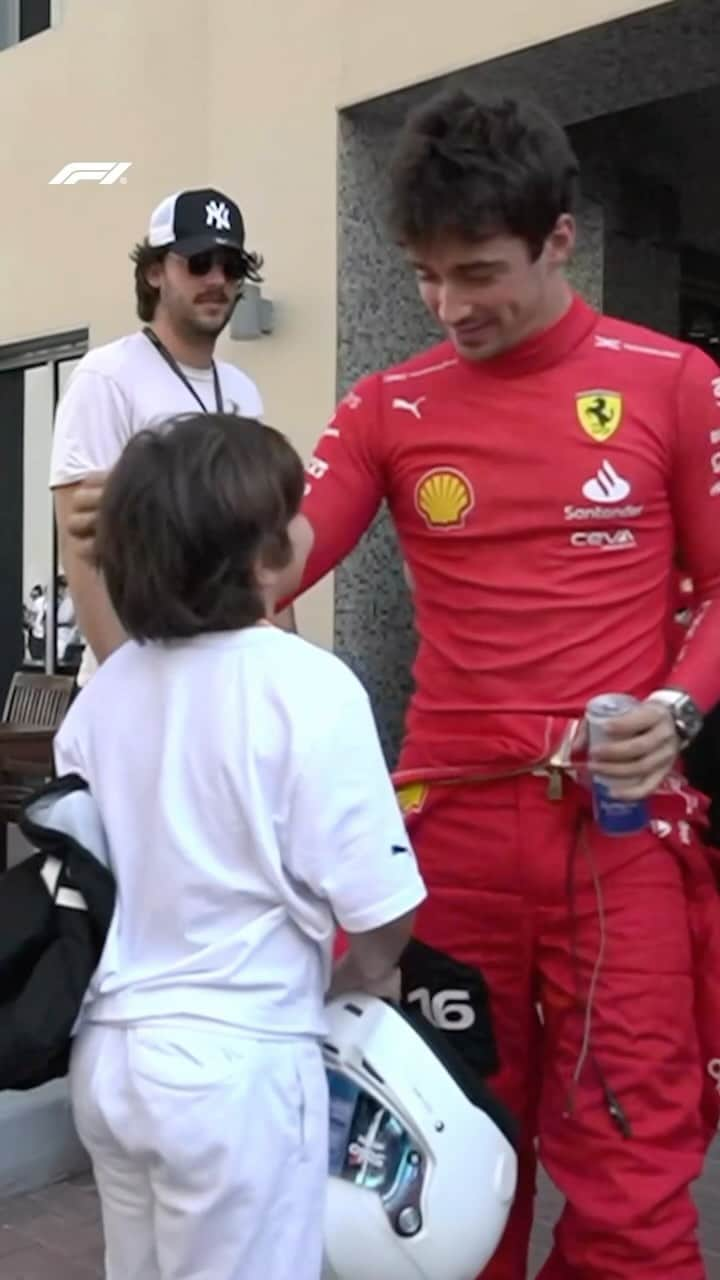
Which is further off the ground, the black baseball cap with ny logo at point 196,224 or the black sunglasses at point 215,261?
the black baseball cap with ny logo at point 196,224

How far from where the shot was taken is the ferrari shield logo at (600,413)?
214 centimetres

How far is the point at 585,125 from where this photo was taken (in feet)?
17.7

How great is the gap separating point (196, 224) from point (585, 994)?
208 cm

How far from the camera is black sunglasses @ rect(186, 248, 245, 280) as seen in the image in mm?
3520

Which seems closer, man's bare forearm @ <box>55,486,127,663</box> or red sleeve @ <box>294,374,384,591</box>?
red sleeve @ <box>294,374,384,591</box>

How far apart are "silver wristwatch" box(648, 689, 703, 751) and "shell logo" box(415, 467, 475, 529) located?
370mm

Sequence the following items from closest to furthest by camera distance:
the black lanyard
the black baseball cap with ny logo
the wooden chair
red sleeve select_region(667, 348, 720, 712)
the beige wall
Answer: red sleeve select_region(667, 348, 720, 712)
the black lanyard
the black baseball cap with ny logo
the beige wall
the wooden chair

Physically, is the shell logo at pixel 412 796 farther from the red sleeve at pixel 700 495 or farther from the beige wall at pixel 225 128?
the beige wall at pixel 225 128

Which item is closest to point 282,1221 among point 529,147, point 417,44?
point 529,147

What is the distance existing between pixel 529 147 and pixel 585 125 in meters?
3.55

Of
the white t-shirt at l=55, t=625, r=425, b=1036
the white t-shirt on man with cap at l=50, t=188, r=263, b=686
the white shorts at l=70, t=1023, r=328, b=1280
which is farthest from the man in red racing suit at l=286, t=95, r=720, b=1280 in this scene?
the white t-shirt on man with cap at l=50, t=188, r=263, b=686

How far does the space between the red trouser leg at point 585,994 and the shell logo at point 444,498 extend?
379 millimetres

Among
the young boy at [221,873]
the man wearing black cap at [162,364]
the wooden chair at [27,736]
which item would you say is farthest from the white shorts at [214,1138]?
the wooden chair at [27,736]

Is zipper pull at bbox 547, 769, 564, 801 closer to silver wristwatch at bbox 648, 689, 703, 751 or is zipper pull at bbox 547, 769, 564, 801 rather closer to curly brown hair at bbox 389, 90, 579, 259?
silver wristwatch at bbox 648, 689, 703, 751
